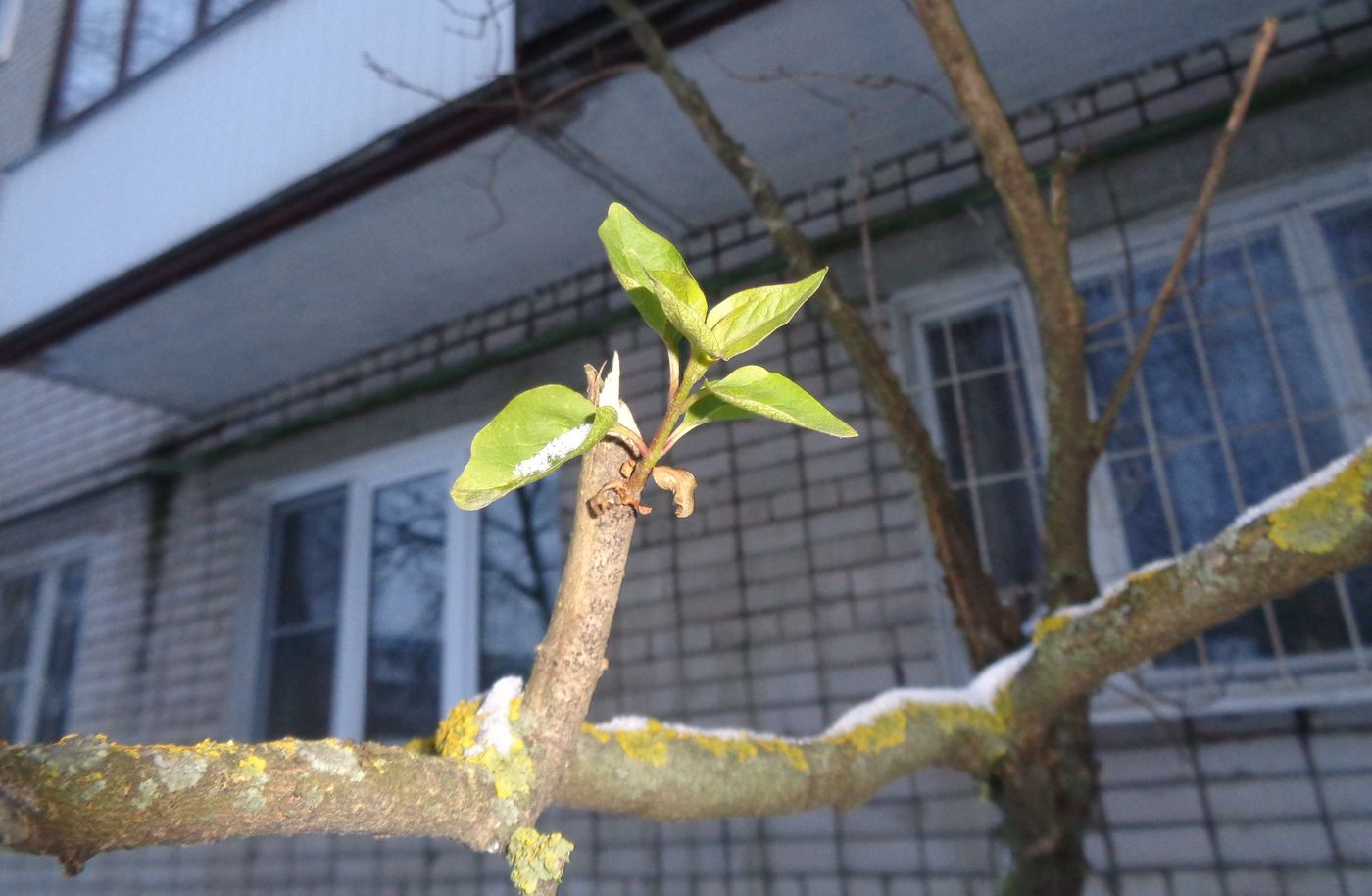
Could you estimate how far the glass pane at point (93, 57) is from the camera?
4941mm

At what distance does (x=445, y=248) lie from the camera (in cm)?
376

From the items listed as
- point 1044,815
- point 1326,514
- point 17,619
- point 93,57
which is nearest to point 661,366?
point 1044,815

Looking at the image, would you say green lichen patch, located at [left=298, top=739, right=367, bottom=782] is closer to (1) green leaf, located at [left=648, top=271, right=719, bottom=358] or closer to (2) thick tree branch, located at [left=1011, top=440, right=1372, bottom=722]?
(1) green leaf, located at [left=648, top=271, right=719, bottom=358]

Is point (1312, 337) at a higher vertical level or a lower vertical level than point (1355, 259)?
lower

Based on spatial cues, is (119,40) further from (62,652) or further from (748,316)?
(748,316)

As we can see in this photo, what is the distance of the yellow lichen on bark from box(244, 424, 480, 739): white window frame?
3.38 m

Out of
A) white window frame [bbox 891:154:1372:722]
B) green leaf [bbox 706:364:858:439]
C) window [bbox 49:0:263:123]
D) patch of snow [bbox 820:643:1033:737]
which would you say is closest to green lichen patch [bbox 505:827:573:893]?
green leaf [bbox 706:364:858:439]

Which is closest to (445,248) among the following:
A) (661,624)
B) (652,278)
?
(661,624)

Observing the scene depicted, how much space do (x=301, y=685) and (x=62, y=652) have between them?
1935mm

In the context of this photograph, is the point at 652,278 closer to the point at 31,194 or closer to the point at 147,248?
the point at 147,248

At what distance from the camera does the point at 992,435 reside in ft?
10.1

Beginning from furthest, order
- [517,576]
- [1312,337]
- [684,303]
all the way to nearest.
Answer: [517,576]
[1312,337]
[684,303]

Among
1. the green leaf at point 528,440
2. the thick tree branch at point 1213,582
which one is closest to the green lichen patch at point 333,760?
the green leaf at point 528,440

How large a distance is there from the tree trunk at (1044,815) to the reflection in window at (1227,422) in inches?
34.4
